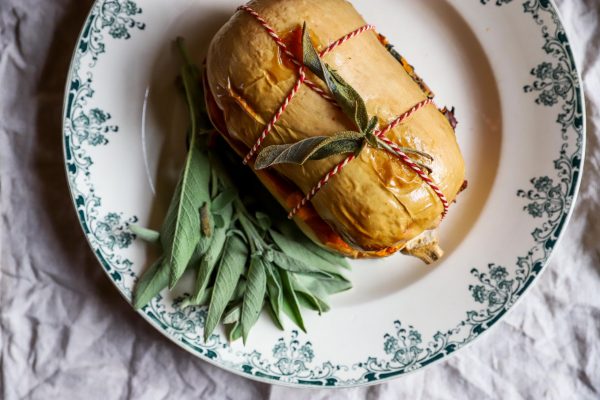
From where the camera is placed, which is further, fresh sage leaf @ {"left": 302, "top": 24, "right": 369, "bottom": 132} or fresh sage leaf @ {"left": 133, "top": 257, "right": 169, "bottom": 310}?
fresh sage leaf @ {"left": 133, "top": 257, "right": 169, "bottom": 310}

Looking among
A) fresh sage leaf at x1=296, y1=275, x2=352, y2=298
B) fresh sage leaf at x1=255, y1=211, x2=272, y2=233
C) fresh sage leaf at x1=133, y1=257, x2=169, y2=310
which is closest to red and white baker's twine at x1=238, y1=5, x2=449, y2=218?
fresh sage leaf at x1=255, y1=211, x2=272, y2=233

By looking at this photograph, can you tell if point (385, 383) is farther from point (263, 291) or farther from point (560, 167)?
point (560, 167)

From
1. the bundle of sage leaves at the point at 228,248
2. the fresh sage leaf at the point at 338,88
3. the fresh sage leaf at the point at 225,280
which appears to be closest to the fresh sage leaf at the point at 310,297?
the bundle of sage leaves at the point at 228,248

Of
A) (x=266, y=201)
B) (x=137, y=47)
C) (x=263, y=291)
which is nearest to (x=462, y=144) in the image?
(x=266, y=201)

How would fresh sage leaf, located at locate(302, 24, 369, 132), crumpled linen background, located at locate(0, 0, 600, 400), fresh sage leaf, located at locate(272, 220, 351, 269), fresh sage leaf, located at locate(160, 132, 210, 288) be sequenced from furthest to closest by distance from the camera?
crumpled linen background, located at locate(0, 0, 600, 400) < fresh sage leaf, located at locate(272, 220, 351, 269) < fresh sage leaf, located at locate(160, 132, 210, 288) < fresh sage leaf, located at locate(302, 24, 369, 132)

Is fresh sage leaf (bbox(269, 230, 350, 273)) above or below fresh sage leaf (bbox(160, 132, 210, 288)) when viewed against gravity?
below

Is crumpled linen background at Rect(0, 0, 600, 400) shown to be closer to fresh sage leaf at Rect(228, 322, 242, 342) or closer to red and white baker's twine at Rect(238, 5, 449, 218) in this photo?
fresh sage leaf at Rect(228, 322, 242, 342)

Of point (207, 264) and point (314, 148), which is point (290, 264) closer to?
point (207, 264)
